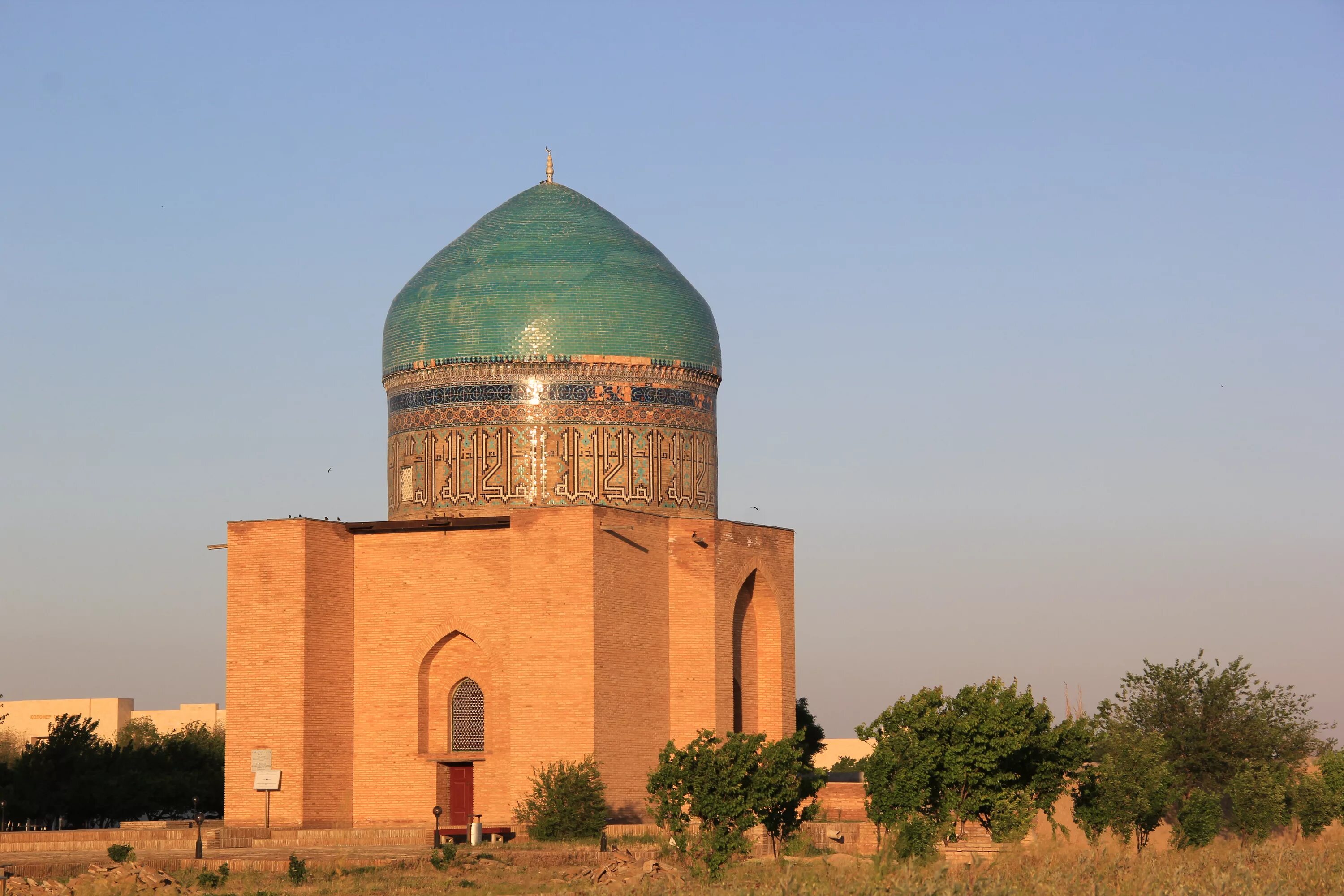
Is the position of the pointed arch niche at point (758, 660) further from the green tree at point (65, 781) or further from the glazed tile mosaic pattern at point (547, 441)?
the green tree at point (65, 781)

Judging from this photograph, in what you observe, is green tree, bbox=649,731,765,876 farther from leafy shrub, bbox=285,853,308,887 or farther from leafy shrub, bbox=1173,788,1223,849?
leafy shrub, bbox=1173,788,1223,849

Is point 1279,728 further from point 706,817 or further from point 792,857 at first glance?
point 706,817

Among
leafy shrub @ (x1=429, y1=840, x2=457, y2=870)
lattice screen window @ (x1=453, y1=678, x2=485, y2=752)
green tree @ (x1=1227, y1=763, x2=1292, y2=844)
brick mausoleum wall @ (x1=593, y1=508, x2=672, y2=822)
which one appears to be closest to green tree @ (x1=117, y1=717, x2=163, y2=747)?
lattice screen window @ (x1=453, y1=678, x2=485, y2=752)

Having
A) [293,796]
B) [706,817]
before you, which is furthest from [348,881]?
[293,796]

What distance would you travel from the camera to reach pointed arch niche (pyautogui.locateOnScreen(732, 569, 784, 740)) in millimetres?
24781

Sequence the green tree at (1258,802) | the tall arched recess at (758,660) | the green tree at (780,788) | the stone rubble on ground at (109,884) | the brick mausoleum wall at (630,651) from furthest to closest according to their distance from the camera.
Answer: the tall arched recess at (758,660), the green tree at (1258,802), the brick mausoleum wall at (630,651), the green tree at (780,788), the stone rubble on ground at (109,884)

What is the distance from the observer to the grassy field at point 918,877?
41.2 feet

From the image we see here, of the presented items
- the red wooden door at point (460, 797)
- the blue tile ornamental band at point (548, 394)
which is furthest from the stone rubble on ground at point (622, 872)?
the blue tile ornamental band at point (548, 394)

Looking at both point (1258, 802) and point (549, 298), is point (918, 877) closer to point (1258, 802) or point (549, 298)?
point (549, 298)

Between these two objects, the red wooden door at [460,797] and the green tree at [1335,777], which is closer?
the red wooden door at [460,797]

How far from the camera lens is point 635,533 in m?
23.0

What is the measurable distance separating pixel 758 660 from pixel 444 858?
26.2 feet

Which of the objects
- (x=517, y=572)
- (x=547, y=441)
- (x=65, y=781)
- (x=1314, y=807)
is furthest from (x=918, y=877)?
(x=65, y=781)

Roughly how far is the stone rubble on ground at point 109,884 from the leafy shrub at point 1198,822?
12.8 metres
